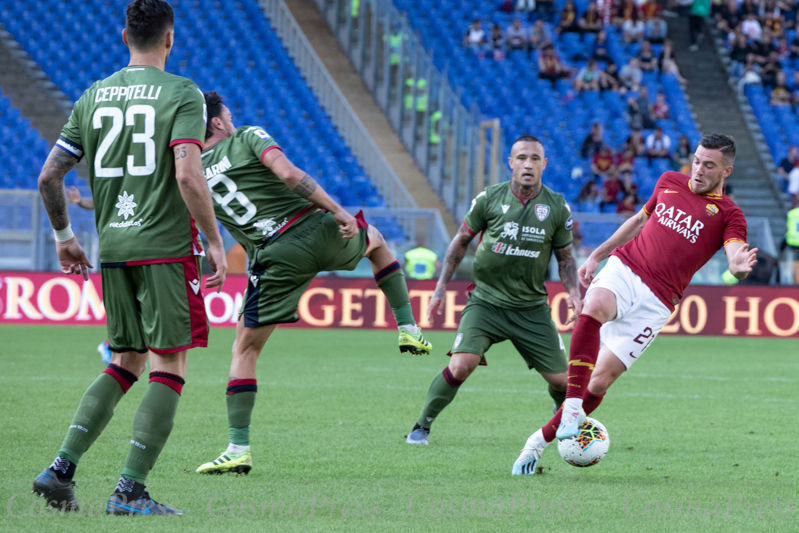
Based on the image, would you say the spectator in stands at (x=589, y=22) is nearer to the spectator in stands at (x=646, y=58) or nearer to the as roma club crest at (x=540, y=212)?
the spectator in stands at (x=646, y=58)

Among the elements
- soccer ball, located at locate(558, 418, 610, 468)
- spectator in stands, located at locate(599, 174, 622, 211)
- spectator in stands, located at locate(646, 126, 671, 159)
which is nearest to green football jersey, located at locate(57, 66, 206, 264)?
soccer ball, located at locate(558, 418, 610, 468)

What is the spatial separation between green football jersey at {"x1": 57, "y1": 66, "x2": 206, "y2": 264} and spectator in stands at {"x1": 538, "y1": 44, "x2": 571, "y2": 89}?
766 inches

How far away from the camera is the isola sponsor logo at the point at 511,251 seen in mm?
6414

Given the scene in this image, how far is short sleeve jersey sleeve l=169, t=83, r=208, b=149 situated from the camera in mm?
4008

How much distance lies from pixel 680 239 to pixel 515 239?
1.25 meters

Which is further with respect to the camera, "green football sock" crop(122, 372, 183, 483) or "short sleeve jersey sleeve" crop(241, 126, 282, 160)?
"short sleeve jersey sleeve" crop(241, 126, 282, 160)

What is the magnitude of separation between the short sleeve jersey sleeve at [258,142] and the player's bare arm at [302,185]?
0.12 ft

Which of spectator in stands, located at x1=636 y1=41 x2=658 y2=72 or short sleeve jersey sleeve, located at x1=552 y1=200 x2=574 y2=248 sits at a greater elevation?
short sleeve jersey sleeve, located at x1=552 y1=200 x2=574 y2=248

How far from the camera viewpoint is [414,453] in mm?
5852

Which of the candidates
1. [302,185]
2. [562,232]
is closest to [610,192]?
[562,232]

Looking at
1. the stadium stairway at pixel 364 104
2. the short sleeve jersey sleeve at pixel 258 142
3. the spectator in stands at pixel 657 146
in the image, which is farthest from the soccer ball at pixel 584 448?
the spectator in stands at pixel 657 146

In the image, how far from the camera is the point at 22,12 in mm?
21125

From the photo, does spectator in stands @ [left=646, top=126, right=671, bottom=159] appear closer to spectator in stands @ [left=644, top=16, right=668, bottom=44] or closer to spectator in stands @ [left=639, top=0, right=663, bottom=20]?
spectator in stands @ [left=644, top=16, right=668, bottom=44]

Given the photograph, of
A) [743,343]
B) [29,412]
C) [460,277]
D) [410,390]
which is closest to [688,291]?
[743,343]
